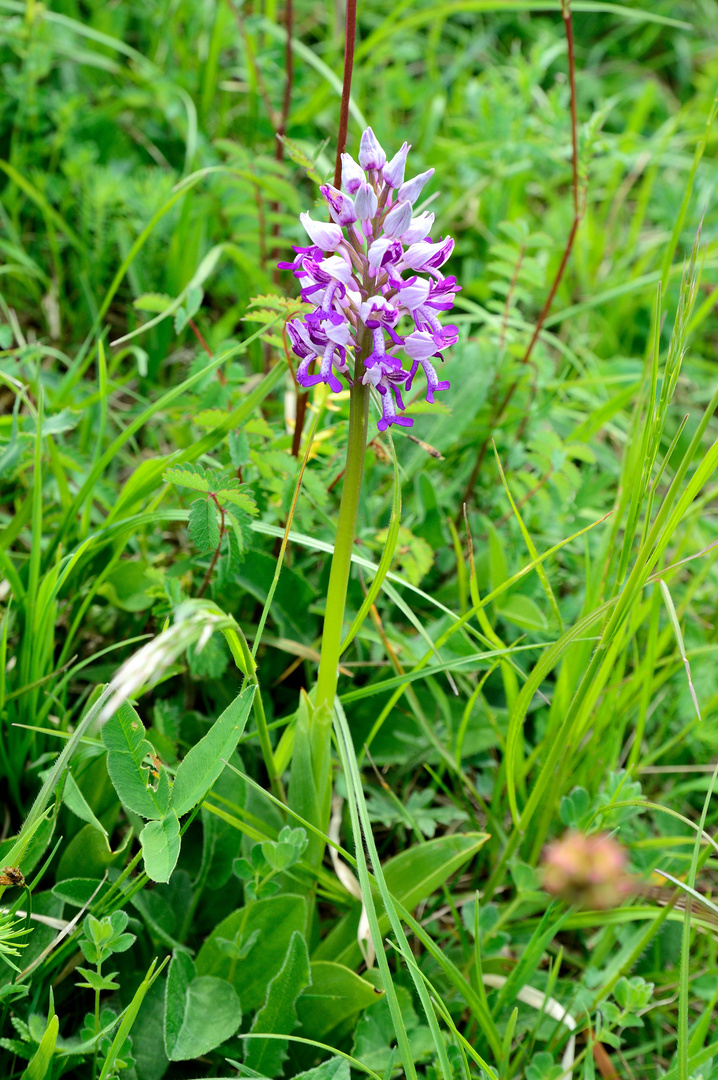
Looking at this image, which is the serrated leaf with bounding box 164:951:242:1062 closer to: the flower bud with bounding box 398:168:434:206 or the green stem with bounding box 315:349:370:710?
the green stem with bounding box 315:349:370:710

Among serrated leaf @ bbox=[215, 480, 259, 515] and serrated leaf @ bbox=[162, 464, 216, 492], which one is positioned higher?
serrated leaf @ bbox=[162, 464, 216, 492]

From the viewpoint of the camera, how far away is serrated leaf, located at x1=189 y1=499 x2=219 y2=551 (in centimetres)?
183

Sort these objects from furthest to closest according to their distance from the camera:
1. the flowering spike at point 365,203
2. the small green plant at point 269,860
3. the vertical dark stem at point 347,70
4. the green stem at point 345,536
A: the vertical dark stem at point 347,70
the small green plant at point 269,860
the green stem at point 345,536
the flowering spike at point 365,203

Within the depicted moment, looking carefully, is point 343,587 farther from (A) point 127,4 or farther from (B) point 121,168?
(A) point 127,4

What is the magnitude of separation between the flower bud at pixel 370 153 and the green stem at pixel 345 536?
31cm

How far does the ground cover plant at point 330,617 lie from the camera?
1556 millimetres

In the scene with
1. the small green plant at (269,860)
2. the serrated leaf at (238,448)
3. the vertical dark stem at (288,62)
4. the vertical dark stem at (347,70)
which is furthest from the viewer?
the vertical dark stem at (288,62)

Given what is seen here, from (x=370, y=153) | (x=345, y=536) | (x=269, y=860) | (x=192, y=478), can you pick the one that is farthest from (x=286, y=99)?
(x=269, y=860)

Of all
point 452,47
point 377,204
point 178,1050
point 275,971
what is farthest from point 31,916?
point 452,47

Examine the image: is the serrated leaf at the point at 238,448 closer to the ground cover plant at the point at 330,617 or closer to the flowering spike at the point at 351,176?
the ground cover plant at the point at 330,617

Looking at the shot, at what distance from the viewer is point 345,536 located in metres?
1.64

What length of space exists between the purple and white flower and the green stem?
0.04m

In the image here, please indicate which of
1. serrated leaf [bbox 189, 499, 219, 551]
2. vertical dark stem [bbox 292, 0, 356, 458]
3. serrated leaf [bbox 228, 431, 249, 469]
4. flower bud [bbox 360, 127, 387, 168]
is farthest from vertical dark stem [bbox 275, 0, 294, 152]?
serrated leaf [bbox 189, 499, 219, 551]

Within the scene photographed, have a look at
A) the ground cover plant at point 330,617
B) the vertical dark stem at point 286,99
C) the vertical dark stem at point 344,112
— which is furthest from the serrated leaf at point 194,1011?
the vertical dark stem at point 286,99
